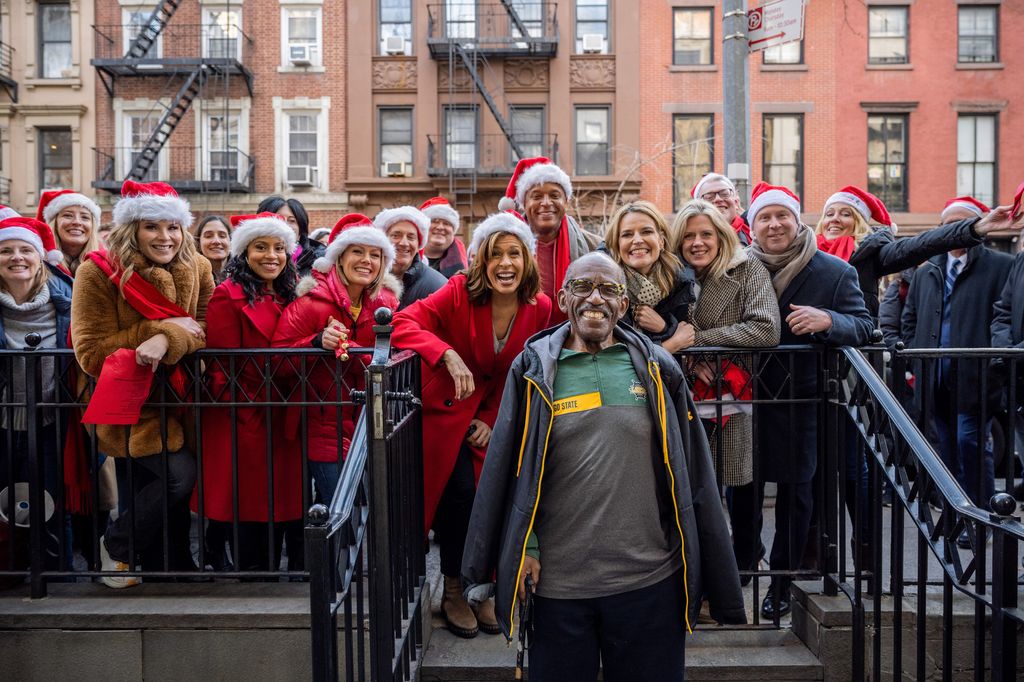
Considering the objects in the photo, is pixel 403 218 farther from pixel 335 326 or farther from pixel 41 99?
pixel 41 99

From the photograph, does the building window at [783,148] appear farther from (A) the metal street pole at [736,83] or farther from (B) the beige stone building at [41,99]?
(B) the beige stone building at [41,99]

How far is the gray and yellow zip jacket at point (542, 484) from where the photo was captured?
2.86 m

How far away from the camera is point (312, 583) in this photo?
2537mm

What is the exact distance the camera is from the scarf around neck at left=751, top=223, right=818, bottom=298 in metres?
4.12

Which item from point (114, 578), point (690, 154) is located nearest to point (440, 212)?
point (114, 578)

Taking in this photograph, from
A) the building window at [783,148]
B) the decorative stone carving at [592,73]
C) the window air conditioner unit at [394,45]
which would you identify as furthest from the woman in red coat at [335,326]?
the window air conditioner unit at [394,45]

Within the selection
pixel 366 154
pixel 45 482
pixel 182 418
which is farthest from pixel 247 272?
pixel 366 154

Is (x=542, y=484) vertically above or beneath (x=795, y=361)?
beneath

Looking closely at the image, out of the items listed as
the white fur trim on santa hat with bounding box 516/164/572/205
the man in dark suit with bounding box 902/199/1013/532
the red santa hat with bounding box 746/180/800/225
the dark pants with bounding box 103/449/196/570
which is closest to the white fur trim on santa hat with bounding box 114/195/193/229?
the dark pants with bounding box 103/449/196/570

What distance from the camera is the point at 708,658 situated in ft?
12.6

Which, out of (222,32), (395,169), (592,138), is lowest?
(395,169)

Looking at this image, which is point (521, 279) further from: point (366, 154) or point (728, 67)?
point (366, 154)

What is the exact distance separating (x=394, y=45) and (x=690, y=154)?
838 centimetres

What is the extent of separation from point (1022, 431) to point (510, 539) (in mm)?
3518
